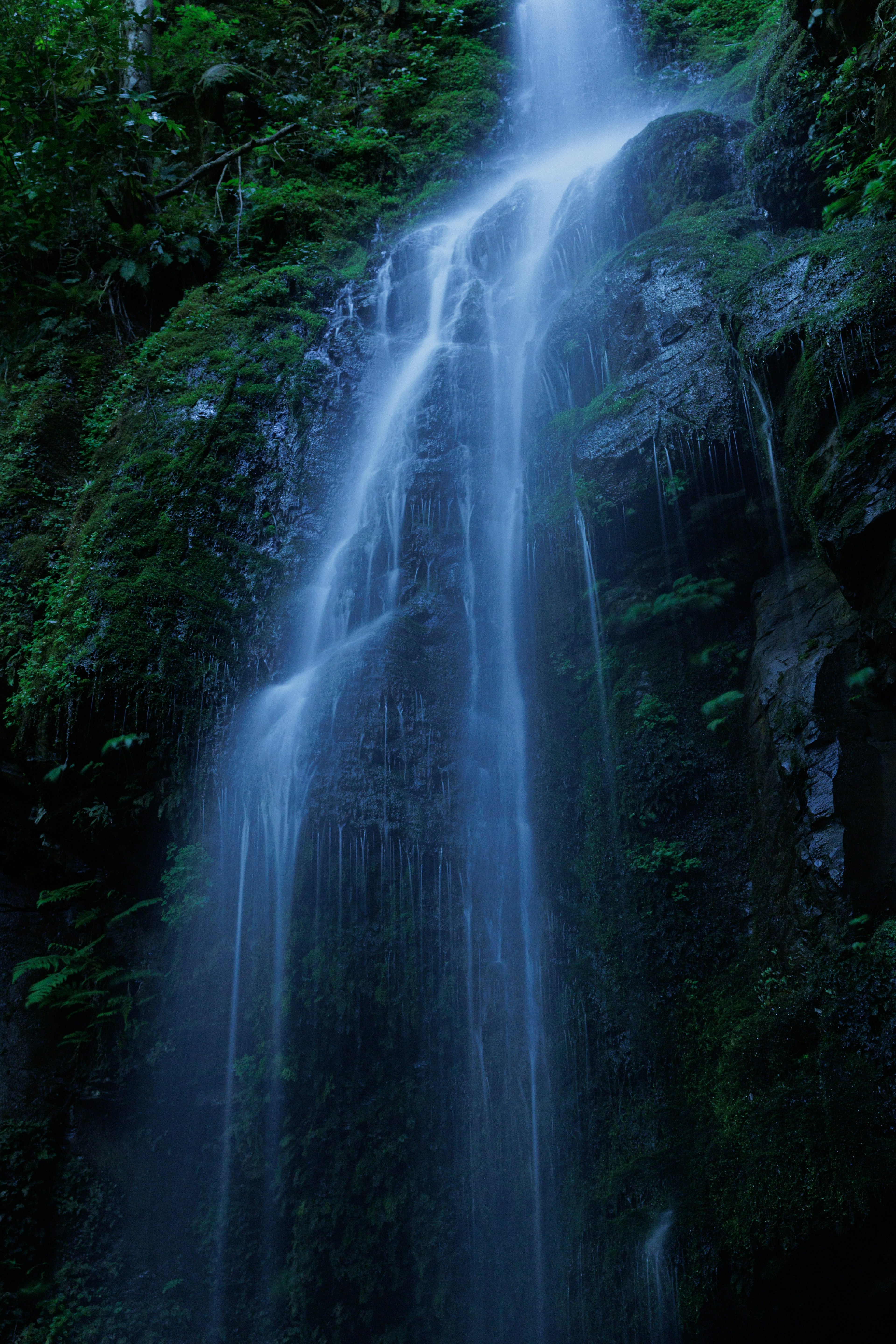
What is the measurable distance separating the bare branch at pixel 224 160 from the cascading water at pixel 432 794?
4569 millimetres

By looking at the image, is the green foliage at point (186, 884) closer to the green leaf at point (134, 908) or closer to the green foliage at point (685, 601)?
the green leaf at point (134, 908)

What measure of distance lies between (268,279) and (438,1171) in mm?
10357

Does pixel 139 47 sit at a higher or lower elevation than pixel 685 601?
higher

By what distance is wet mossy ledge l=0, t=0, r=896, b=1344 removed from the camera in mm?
4945

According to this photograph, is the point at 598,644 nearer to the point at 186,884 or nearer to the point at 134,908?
the point at 186,884

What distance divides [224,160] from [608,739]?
34.8 feet

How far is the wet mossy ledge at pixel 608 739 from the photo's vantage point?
4.95 meters

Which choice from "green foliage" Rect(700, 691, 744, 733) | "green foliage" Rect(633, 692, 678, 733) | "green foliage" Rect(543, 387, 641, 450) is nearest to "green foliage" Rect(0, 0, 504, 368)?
"green foliage" Rect(543, 387, 641, 450)

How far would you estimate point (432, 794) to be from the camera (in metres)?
6.66

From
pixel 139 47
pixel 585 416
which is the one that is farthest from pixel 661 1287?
pixel 139 47

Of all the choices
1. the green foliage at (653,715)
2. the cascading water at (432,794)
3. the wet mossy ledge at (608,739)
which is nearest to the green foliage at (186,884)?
the wet mossy ledge at (608,739)

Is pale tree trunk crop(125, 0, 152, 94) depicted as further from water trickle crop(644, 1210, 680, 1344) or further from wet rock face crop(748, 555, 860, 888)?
water trickle crop(644, 1210, 680, 1344)

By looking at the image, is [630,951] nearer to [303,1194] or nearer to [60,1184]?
[303,1194]

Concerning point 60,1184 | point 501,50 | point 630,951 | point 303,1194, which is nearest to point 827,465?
point 630,951
